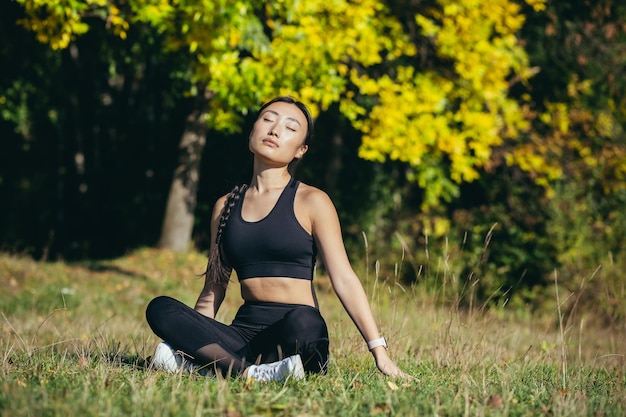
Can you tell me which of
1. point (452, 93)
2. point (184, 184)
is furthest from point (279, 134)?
point (184, 184)

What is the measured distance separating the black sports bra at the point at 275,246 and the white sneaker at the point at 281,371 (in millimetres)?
441

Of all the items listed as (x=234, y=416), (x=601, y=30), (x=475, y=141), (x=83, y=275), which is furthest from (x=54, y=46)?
(x=601, y=30)

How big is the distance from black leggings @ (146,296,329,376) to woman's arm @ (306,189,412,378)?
6.4 inches

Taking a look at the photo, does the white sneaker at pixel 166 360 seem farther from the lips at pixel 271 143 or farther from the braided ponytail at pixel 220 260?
the lips at pixel 271 143

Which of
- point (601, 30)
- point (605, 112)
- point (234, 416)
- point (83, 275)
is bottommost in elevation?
point (83, 275)

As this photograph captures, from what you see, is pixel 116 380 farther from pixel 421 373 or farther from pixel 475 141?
A: pixel 475 141

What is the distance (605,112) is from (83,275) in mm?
8053

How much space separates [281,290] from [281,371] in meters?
0.43

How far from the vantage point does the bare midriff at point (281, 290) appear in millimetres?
3861

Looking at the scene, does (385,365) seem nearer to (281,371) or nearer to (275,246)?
(281,371)

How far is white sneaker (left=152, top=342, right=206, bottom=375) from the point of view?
12.4 feet

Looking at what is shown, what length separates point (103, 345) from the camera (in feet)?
14.7

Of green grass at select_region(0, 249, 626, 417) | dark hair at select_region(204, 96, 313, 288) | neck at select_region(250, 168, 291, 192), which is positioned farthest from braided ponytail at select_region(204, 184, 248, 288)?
green grass at select_region(0, 249, 626, 417)

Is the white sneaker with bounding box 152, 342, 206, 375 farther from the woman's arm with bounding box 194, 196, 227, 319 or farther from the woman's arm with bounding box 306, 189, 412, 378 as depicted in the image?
the woman's arm with bounding box 306, 189, 412, 378
